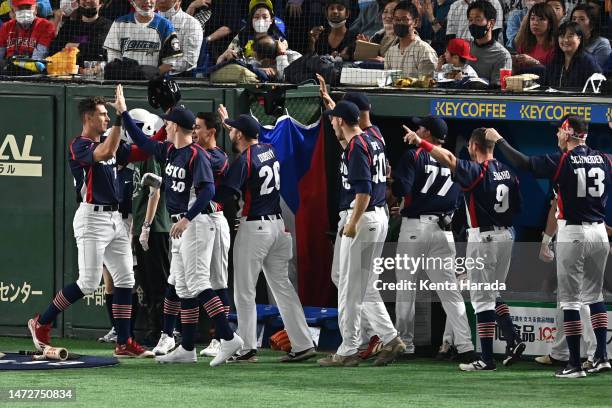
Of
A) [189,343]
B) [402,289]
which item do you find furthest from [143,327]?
[402,289]

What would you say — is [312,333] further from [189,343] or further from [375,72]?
[375,72]

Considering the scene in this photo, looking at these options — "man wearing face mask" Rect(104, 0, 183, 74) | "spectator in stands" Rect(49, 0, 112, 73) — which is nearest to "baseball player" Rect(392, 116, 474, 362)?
"man wearing face mask" Rect(104, 0, 183, 74)

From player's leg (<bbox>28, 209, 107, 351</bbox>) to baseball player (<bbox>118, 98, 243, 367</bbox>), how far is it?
569 millimetres

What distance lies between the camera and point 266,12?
1388 centimetres

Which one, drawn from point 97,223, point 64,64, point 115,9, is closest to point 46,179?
point 64,64

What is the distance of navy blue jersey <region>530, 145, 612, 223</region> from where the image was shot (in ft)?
33.0

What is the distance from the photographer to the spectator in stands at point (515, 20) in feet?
45.8

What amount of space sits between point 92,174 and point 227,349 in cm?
170

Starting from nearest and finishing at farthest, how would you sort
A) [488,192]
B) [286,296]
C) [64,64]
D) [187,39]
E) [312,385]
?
[312,385] → [488,192] → [286,296] → [64,64] → [187,39]

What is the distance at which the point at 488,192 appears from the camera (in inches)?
411

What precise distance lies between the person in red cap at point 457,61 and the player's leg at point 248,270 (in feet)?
8.89

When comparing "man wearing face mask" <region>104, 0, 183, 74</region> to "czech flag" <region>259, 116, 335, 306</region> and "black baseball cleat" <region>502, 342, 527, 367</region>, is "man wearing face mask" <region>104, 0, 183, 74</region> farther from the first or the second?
"black baseball cleat" <region>502, 342, 527, 367</region>

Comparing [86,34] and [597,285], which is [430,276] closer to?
[597,285]

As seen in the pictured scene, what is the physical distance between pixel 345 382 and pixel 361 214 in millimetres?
1301
